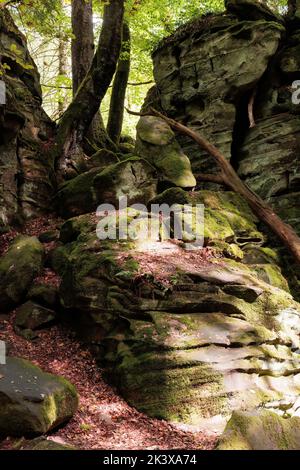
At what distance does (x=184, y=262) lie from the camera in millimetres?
8258

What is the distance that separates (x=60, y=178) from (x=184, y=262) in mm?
5980

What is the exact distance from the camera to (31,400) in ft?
16.8

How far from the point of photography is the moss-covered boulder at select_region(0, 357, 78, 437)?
492cm

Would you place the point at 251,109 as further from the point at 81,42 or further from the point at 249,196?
the point at 81,42

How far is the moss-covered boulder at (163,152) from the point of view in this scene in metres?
11.6

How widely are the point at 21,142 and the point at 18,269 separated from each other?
489 cm

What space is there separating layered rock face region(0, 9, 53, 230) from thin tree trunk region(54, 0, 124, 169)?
727 mm

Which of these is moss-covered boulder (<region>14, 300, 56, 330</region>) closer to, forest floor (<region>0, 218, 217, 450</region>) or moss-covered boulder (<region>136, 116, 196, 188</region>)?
forest floor (<region>0, 218, 217, 450</region>)

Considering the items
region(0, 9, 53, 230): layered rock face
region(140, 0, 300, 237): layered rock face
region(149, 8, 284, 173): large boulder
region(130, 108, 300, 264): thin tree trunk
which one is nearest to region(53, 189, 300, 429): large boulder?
region(130, 108, 300, 264): thin tree trunk

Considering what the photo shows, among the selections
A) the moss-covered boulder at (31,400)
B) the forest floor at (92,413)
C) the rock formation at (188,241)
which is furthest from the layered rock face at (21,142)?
the moss-covered boulder at (31,400)

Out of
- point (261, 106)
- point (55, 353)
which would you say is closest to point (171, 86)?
point (261, 106)

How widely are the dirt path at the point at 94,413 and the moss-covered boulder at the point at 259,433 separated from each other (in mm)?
595

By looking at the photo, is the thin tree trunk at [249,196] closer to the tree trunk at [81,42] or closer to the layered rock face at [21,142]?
the tree trunk at [81,42]
